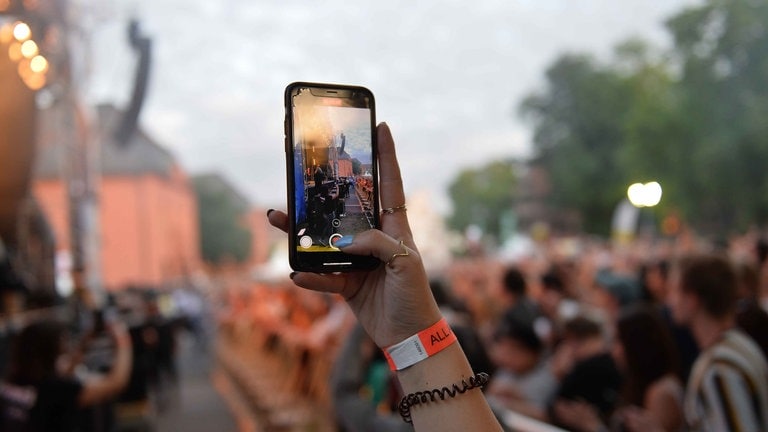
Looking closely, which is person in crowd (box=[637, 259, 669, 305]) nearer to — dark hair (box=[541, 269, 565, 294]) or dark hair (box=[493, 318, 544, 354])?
dark hair (box=[541, 269, 565, 294])

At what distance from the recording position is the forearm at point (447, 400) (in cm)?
144

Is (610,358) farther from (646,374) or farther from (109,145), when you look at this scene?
(109,145)

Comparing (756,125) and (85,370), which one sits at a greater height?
(756,125)

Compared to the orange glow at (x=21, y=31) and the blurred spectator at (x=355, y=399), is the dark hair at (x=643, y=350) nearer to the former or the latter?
the blurred spectator at (x=355, y=399)

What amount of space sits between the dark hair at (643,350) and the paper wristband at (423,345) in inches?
113

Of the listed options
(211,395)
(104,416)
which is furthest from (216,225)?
(104,416)

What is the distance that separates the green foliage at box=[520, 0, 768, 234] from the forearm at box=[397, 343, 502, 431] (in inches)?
416

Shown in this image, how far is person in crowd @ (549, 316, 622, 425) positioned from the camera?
4.70 meters

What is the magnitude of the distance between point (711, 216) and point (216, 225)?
5104 cm

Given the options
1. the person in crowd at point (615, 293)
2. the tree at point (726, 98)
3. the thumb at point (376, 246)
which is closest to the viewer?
the thumb at point (376, 246)

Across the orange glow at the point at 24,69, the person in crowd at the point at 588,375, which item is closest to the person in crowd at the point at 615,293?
the person in crowd at the point at 588,375

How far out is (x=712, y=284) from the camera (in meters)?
3.45

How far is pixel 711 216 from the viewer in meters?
26.3

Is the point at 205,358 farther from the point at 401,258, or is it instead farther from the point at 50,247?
the point at 401,258
